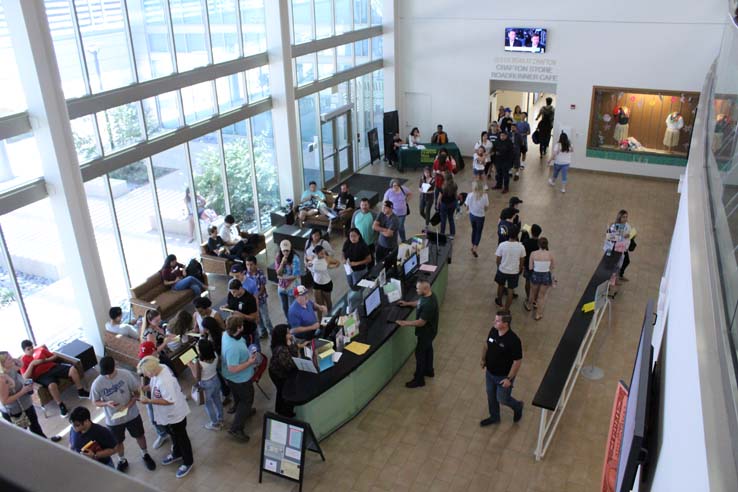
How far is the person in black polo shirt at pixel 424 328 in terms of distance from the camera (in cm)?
788

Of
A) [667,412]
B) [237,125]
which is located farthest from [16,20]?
[667,412]

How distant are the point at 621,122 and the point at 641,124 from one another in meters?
0.52

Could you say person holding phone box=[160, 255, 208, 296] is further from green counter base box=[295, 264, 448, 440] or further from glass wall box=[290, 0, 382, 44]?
glass wall box=[290, 0, 382, 44]

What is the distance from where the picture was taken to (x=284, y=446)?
22.4ft

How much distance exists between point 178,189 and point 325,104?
5.86m

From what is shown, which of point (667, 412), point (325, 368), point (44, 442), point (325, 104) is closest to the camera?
point (44, 442)

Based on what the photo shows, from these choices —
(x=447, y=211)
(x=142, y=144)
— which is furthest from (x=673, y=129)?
(x=142, y=144)

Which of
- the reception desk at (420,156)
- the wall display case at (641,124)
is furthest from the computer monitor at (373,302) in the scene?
the wall display case at (641,124)

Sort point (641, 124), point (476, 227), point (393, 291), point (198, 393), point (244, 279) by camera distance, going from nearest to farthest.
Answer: point (198, 393)
point (393, 291)
point (244, 279)
point (476, 227)
point (641, 124)

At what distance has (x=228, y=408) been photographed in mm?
8180

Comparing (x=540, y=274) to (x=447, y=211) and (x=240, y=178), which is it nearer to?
(x=447, y=211)

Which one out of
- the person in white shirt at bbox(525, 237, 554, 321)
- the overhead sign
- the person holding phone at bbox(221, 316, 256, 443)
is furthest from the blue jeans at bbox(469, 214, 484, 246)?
the overhead sign

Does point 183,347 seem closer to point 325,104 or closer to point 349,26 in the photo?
point 325,104

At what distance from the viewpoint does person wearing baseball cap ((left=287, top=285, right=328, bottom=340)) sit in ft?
26.3
